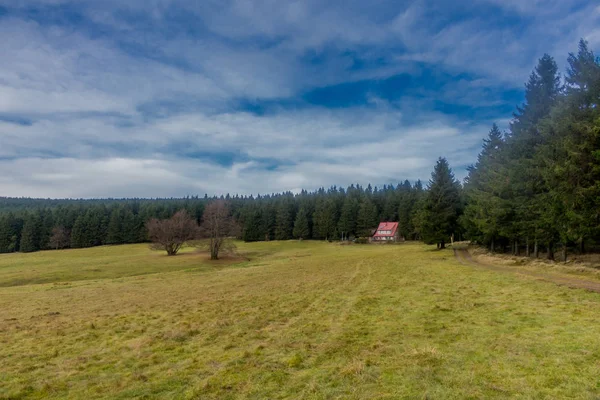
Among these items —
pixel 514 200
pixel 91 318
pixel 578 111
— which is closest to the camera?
pixel 91 318

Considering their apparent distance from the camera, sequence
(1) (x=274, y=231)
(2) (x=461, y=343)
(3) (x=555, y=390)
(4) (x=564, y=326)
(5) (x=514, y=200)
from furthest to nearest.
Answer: (1) (x=274, y=231)
(5) (x=514, y=200)
(4) (x=564, y=326)
(2) (x=461, y=343)
(3) (x=555, y=390)

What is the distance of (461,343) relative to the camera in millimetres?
9078

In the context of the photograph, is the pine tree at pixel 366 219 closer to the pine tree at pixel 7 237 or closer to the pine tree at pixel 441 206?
the pine tree at pixel 441 206

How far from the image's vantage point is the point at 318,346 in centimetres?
930

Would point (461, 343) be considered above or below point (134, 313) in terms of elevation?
above

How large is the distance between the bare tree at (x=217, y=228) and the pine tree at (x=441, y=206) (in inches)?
1206

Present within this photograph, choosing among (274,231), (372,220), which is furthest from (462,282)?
(274,231)

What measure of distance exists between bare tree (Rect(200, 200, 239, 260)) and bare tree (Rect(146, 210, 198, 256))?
6892mm

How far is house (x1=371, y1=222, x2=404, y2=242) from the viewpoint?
318 ft

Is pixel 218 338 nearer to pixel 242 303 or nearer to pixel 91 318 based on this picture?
pixel 242 303

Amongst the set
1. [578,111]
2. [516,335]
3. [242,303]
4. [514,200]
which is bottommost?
[242,303]

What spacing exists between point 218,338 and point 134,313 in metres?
6.92

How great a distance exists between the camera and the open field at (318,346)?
263 inches

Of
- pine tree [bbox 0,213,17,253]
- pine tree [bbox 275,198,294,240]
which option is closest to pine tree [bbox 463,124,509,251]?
pine tree [bbox 275,198,294,240]
